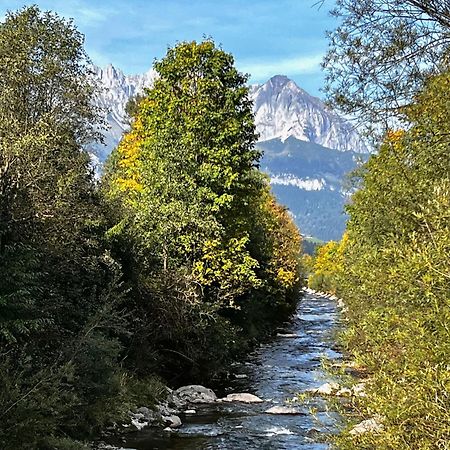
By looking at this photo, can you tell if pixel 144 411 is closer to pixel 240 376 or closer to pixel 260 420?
pixel 260 420

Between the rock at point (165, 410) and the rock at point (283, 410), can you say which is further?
the rock at point (283, 410)

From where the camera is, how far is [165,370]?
24781 mm

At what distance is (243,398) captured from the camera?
22.3 meters

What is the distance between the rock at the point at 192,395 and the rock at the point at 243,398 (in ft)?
1.65

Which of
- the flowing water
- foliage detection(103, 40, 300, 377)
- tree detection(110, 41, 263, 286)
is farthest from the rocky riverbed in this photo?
tree detection(110, 41, 263, 286)

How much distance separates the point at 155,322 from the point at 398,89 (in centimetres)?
1561

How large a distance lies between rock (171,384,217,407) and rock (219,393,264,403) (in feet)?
1.65

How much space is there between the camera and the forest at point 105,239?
41.4ft

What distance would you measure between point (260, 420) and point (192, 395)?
14.1 ft

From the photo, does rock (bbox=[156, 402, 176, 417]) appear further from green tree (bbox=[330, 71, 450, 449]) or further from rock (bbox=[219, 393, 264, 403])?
green tree (bbox=[330, 71, 450, 449])

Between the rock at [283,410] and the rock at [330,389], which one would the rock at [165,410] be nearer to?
the rock at [283,410]

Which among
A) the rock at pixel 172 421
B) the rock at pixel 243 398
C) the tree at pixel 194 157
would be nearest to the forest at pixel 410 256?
the rock at pixel 172 421

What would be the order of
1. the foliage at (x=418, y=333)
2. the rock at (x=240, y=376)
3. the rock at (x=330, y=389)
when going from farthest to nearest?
1. the rock at (x=240, y=376)
2. the rock at (x=330, y=389)
3. the foliage at (x=418, y=333)

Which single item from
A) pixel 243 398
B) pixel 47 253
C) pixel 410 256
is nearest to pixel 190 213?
pixel 243 398
